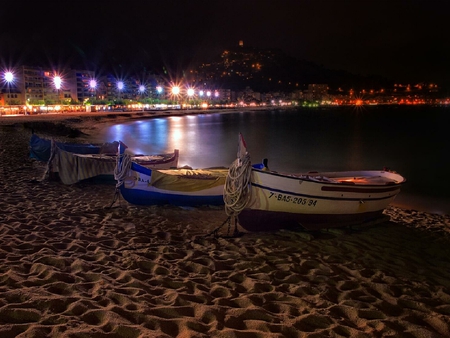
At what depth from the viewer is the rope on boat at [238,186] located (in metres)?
7.64

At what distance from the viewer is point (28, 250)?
20.0 feet

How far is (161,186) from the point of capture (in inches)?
400

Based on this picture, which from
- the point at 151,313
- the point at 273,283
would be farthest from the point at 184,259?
the point at 151,313

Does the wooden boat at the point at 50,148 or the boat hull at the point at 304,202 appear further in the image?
the wooden boat at the point at 50,148

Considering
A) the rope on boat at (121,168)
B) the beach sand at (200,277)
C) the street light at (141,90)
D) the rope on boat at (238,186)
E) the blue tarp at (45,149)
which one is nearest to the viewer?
the beach sand at (200,277)

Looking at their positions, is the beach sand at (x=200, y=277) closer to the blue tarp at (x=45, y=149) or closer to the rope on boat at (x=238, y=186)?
the rope on boat at (x=238, y=186)

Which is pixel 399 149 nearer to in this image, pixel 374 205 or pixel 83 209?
pixel 374 205

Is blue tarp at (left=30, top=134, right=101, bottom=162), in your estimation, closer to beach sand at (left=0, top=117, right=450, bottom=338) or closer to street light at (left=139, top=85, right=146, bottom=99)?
beach sand at (left=0, top=117, right=450, bottom=338)

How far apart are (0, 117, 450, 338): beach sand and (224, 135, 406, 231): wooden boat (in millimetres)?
316

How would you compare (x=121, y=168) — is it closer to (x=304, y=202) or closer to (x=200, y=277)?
(x=304, y=202)

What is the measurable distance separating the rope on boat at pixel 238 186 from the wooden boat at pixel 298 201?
0.07 ft

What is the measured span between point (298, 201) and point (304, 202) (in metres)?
0.18

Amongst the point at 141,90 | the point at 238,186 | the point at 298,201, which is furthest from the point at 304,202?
the point at 141,90

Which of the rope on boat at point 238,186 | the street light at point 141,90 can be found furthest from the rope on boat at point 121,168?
the street light at point 141,90
